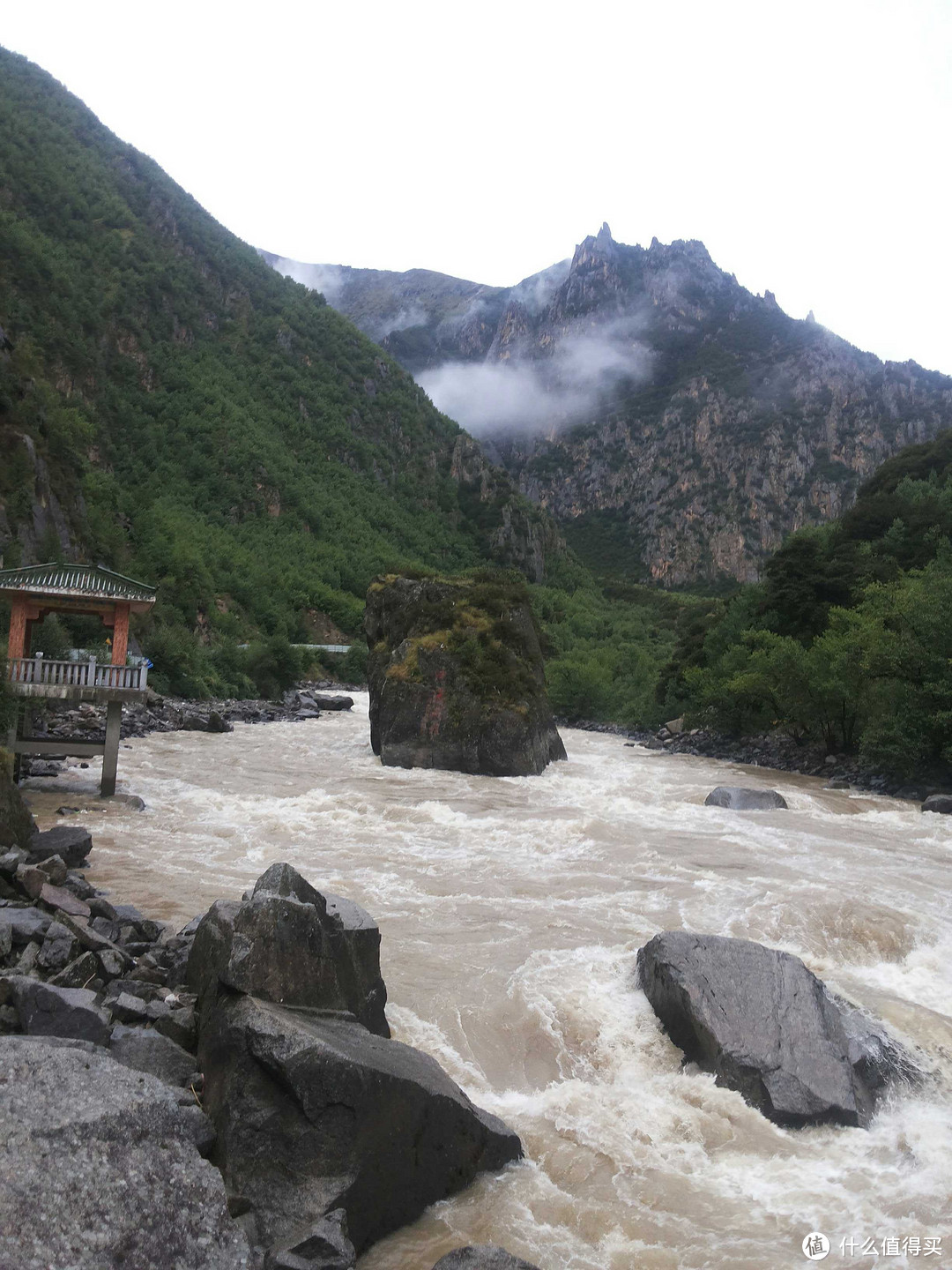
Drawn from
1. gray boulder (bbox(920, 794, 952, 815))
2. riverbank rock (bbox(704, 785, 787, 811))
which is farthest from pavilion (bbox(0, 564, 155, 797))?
gray boulder (bbox(920, 794, 952, 815))

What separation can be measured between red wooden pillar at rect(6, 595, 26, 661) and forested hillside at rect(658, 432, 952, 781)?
79.0 feet

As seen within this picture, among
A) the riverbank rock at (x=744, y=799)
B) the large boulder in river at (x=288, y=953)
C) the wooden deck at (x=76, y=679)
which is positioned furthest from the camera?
the riverbank rock at (x=744, y=799)

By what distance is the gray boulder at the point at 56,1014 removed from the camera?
5.06 metres

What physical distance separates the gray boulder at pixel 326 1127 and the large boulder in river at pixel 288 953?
29 cm

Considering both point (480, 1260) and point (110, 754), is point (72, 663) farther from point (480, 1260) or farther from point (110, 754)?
point (480, 1260)

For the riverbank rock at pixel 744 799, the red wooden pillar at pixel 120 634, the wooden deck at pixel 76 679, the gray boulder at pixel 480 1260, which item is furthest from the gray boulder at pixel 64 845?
the riverbank rock at pixel 744 799

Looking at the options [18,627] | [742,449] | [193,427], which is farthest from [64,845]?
[742,449]

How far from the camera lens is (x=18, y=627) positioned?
16.7 meters

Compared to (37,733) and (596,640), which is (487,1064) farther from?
(596,640)

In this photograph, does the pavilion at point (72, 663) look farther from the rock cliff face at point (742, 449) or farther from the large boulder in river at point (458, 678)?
the rock cliff face at point (742, 449)

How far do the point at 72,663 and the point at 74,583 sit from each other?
180cm

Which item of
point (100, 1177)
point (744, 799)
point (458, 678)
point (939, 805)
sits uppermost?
point (100, 1177)

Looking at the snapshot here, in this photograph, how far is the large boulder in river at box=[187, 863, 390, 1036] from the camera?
18.0 ft

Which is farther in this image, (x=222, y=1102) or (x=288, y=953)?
(x=288, y=953)
